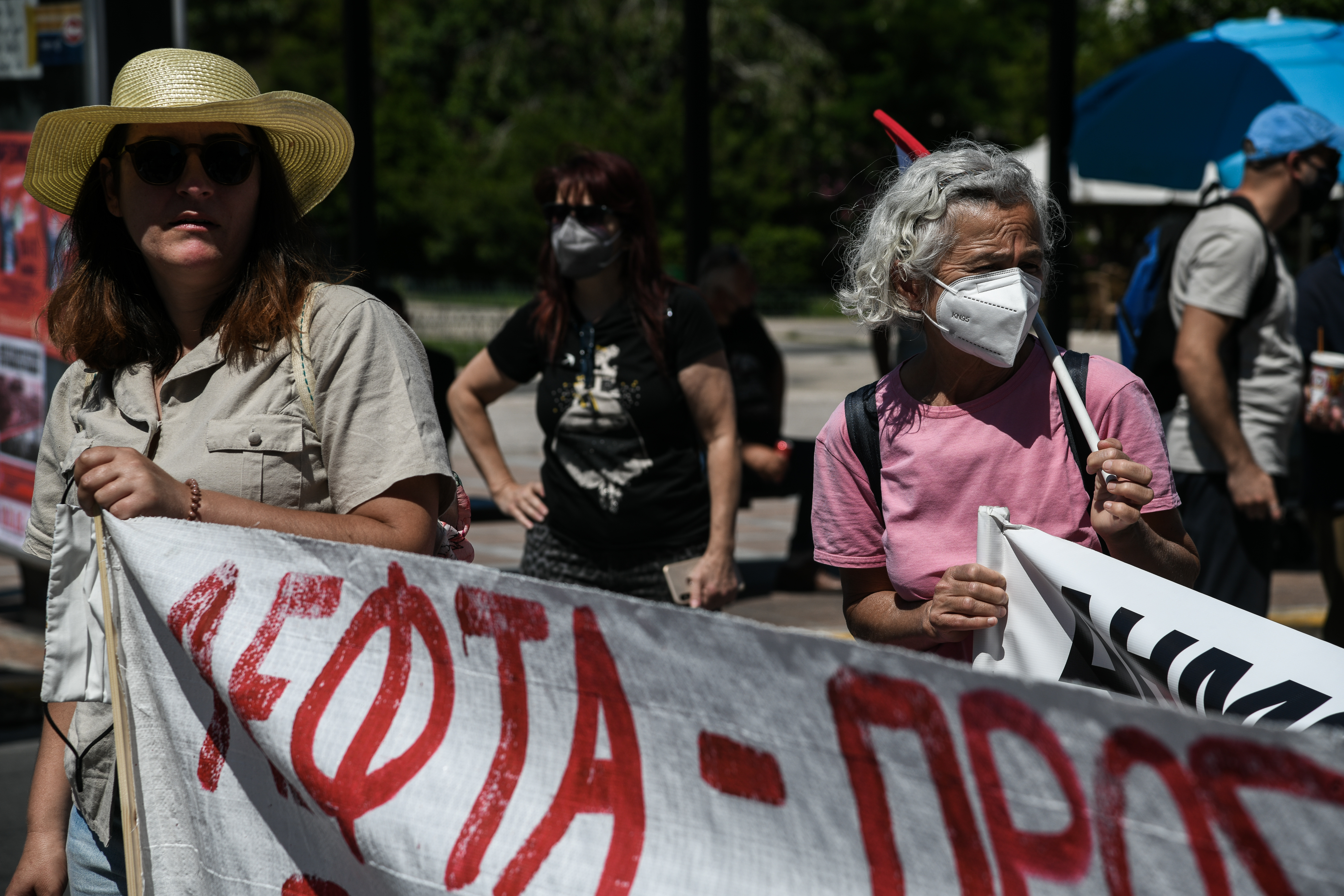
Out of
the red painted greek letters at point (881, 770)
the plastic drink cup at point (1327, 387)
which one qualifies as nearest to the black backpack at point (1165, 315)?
the plastic drink cup at point (1327, 387)

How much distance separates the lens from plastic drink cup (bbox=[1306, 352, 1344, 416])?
14.8 feet

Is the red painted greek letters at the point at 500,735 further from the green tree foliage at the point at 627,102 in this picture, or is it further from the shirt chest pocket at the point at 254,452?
the green tree foliage at the point at 627,102

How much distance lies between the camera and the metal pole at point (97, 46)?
5.83 metres

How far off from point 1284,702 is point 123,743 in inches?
64.4

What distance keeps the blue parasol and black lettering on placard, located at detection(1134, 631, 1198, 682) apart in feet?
14.7

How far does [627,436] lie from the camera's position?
156 inches

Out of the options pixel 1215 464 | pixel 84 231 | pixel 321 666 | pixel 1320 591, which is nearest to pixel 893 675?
pixel 321 666

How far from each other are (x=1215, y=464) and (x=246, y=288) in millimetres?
2970

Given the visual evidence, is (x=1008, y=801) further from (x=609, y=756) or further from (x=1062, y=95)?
(x=1062, y=95)

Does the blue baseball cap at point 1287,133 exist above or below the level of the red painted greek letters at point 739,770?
above

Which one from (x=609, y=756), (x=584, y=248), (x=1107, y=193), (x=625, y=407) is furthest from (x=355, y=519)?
(x=1107, y=193)

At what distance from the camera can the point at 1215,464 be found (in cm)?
415

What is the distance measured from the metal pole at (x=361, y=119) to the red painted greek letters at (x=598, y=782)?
17.5 ft

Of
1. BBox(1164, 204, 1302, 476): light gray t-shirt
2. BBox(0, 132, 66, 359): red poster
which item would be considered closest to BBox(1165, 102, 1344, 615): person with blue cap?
BBox(1164, 204, 1302, 476): light gray t-shirt
